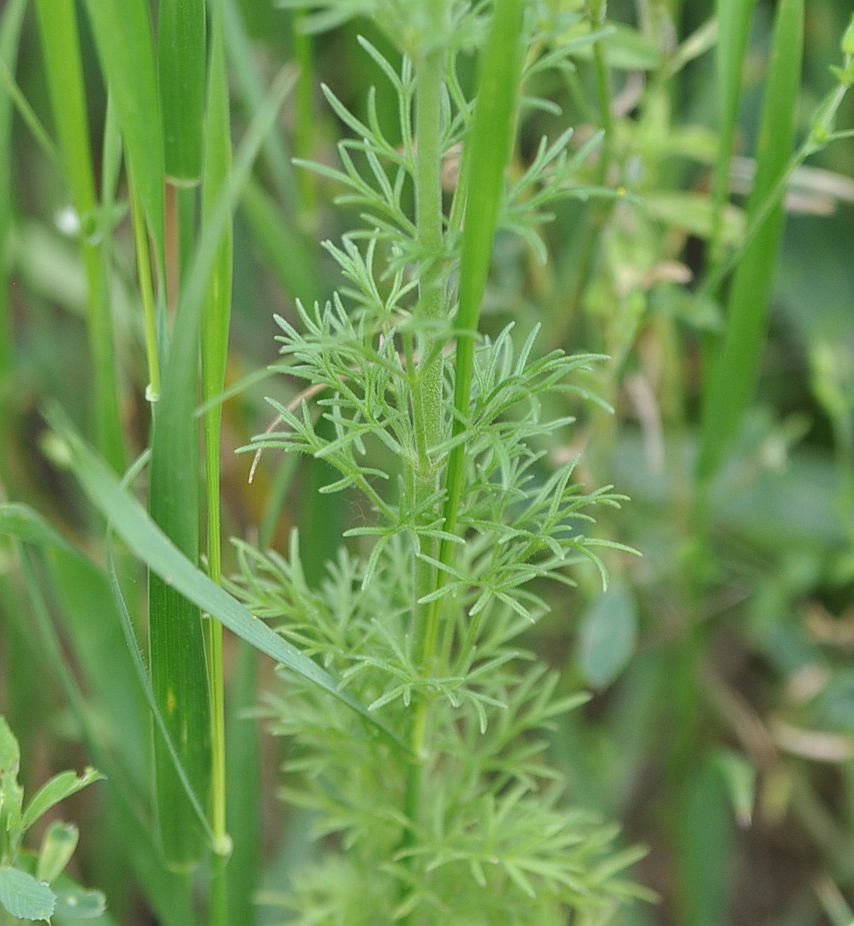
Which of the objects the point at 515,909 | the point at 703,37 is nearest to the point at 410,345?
the point at 515,909

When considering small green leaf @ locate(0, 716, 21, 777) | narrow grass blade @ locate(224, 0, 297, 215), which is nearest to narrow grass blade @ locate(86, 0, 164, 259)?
small green leaf @ locate(0, 716, 21, 777)

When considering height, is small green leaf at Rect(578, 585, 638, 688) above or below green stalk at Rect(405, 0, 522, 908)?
below

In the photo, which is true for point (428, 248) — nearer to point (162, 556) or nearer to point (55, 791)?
point (162, 556)

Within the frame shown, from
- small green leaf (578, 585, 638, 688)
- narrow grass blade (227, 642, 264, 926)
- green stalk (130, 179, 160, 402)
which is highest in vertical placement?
green stalk (130, 179, 160, 402)

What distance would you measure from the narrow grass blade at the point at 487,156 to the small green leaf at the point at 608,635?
493 millimetres

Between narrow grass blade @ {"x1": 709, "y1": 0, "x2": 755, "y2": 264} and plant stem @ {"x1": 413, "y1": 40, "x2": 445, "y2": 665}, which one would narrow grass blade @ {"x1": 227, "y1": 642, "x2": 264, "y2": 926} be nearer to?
plant stem @ {"x1": 413, "y1": 40, "x2": 445, "y2": 665}

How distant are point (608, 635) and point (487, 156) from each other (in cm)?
57

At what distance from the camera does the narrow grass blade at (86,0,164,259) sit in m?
0.55

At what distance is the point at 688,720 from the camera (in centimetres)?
107

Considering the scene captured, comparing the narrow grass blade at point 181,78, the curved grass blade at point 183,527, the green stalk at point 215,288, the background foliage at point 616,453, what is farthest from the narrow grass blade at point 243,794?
the narrow grass blade at point 181,78

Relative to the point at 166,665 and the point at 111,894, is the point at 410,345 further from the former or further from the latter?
the point at 111,894

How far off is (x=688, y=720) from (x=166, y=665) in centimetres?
60

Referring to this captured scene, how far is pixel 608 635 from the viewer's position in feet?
3.14

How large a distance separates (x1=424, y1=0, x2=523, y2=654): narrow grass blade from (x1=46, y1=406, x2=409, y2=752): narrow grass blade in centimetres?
14
